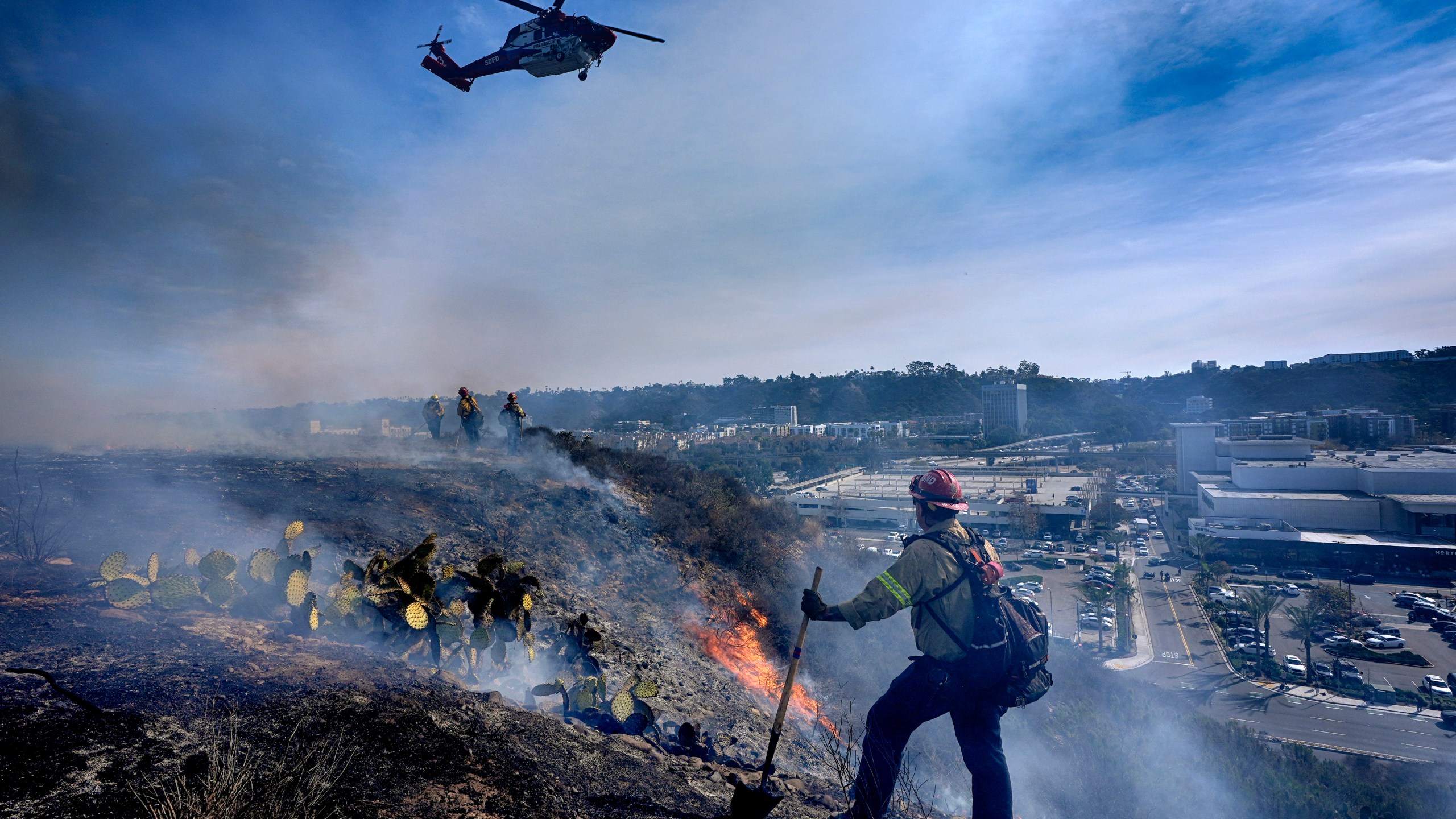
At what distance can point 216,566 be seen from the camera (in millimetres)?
5172

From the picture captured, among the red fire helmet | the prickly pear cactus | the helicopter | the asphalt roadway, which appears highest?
the helicopter

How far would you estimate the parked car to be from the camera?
1580cm

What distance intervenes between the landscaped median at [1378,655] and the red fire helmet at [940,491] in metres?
24.1

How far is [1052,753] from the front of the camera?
32.6 feet

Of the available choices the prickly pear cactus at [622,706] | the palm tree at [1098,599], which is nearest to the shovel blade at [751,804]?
the prickly pear cactus at [622,706]

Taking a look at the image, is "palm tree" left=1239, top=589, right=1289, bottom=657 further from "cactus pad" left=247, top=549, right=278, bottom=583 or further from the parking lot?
"cactus pad" left=247, top=549, right=278, bottom=583

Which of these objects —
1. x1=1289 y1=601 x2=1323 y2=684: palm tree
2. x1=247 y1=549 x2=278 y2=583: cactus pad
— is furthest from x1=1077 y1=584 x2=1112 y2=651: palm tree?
x1=247 y1=549 x2=278 y2=583: cactus pad

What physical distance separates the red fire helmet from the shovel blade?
2151 mm

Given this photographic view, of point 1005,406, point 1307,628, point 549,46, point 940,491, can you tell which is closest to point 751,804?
point 940,491

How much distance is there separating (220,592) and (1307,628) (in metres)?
26.1

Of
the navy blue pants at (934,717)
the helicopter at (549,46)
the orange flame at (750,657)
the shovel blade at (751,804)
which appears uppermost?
the helicopter at (549,46)

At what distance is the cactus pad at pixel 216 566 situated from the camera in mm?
5164

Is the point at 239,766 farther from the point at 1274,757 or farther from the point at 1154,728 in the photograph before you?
the point at 1274,757

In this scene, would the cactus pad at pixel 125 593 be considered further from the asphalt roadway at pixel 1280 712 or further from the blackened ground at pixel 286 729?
the asphalt roadway at pixel 1280 712
